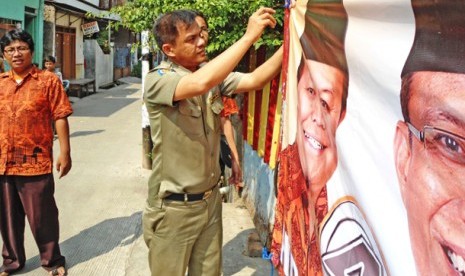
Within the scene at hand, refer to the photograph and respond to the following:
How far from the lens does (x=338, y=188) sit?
1625mm

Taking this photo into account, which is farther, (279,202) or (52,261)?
(52,261)

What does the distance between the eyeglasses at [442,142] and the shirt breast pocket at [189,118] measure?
1310 millimetres

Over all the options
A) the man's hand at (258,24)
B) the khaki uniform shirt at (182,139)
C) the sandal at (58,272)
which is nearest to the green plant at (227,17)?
the khaki uniform shirt at (182,139)

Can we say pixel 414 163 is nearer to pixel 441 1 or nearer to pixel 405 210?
pixel 405 210

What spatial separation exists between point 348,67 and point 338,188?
0.43 m

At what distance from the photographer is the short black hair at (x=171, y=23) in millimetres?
2127

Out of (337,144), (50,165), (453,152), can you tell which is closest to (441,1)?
(453,152)

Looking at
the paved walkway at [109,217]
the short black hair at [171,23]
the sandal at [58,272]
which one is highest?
the short black hair at [171,23]

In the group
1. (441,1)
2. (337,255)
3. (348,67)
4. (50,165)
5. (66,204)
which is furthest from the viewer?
(66,204)

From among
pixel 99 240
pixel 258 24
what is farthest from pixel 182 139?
pixel 99 240

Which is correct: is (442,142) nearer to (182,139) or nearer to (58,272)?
(182,139)

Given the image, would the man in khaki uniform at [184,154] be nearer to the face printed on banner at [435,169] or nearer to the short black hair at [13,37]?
the face printed on banner at [435,169]

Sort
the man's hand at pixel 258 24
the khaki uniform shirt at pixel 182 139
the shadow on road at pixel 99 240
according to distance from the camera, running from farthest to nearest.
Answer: the shadow on road at pixel 99 240
the khaki uniform shirt at pixel 182 139
the man's hand at pixel 258 24

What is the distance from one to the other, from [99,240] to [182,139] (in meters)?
2.36
